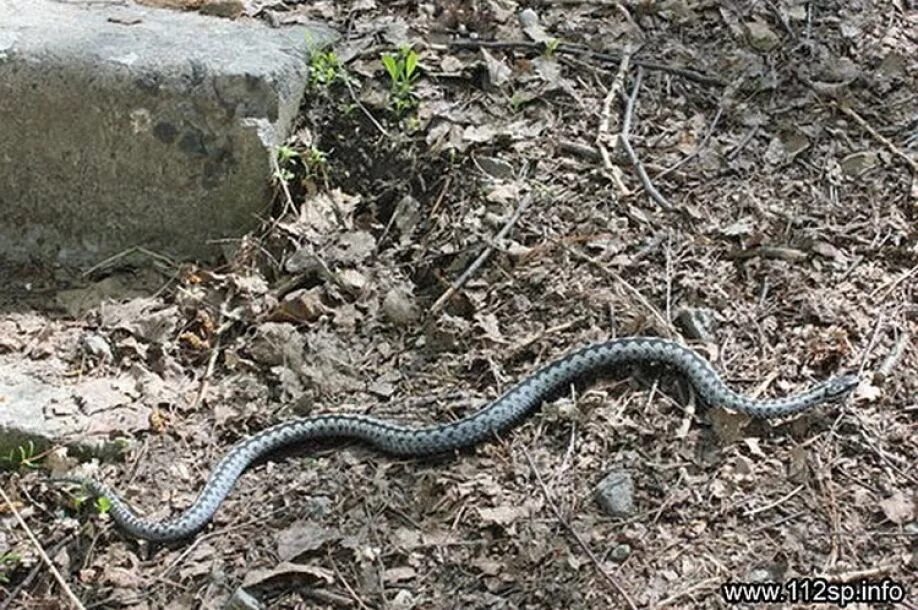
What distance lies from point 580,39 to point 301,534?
11.5ft

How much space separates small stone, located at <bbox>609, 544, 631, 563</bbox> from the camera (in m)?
5.04

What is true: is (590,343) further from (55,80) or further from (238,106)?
(55,80)

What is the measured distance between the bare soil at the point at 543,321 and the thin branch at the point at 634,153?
1.0 inches

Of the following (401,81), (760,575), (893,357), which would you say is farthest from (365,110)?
(760,575)

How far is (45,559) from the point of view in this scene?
18.1 ft

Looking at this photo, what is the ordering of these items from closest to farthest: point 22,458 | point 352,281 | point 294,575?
1. point 294,575
2. point 22,458
3. point 352,281

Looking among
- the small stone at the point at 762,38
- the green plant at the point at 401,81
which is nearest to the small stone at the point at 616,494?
the green plant at the point at 401,81

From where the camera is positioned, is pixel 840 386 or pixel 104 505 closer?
pixel 840 386

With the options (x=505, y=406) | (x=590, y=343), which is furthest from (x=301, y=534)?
(x=590, y=343)

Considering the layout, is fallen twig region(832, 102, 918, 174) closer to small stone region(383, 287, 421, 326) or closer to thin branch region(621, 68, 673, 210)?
thin branch region(621, 68, 673, 210)

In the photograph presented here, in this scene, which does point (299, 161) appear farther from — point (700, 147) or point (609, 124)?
point (700, 147)

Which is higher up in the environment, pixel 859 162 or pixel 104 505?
pixel 859 162

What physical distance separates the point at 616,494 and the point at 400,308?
1.61m

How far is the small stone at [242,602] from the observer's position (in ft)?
16.7
